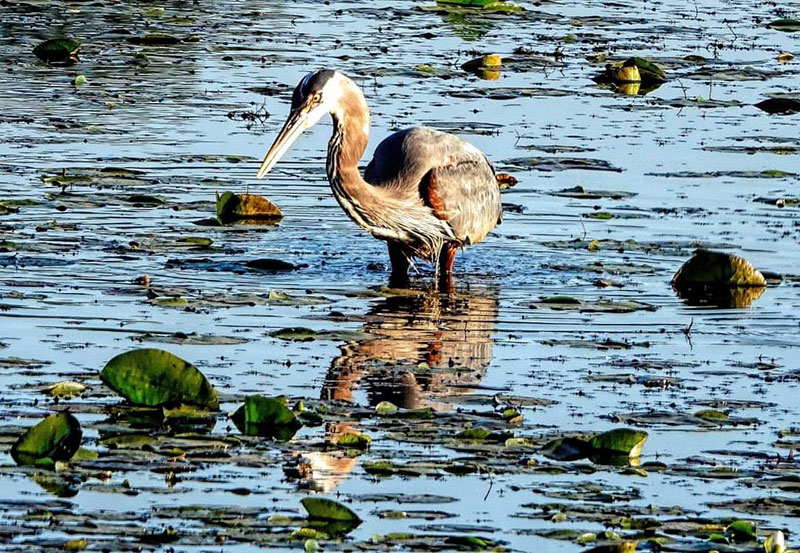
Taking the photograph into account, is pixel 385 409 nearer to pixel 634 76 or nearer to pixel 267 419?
pixel 267 419

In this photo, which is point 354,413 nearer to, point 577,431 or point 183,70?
point 577,431

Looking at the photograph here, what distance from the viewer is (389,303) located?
36.6 ft

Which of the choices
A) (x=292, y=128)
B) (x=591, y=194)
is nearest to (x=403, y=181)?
(x=292, y=128)

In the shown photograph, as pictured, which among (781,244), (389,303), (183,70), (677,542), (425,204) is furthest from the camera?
(183,70)

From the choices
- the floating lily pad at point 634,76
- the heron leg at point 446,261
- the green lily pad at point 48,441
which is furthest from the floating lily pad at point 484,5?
the green lily pad at point 48,441

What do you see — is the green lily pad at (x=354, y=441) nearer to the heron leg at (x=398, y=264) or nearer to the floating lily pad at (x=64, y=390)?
the floating lily pad at (x=64, y=390)

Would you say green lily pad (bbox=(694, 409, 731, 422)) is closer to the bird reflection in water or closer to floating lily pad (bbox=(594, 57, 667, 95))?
the bird reflection in water

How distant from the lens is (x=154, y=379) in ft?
27.1

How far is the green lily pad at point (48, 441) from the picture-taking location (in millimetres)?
7449

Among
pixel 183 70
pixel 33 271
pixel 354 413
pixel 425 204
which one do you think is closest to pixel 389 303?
pixel 425 204

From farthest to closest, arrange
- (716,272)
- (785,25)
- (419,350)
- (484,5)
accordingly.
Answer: (484,5), (785,25), (716,272), (419,350)

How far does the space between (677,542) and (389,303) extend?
452cm

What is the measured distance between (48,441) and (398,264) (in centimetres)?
489

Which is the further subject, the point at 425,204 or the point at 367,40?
the point at 367,40
